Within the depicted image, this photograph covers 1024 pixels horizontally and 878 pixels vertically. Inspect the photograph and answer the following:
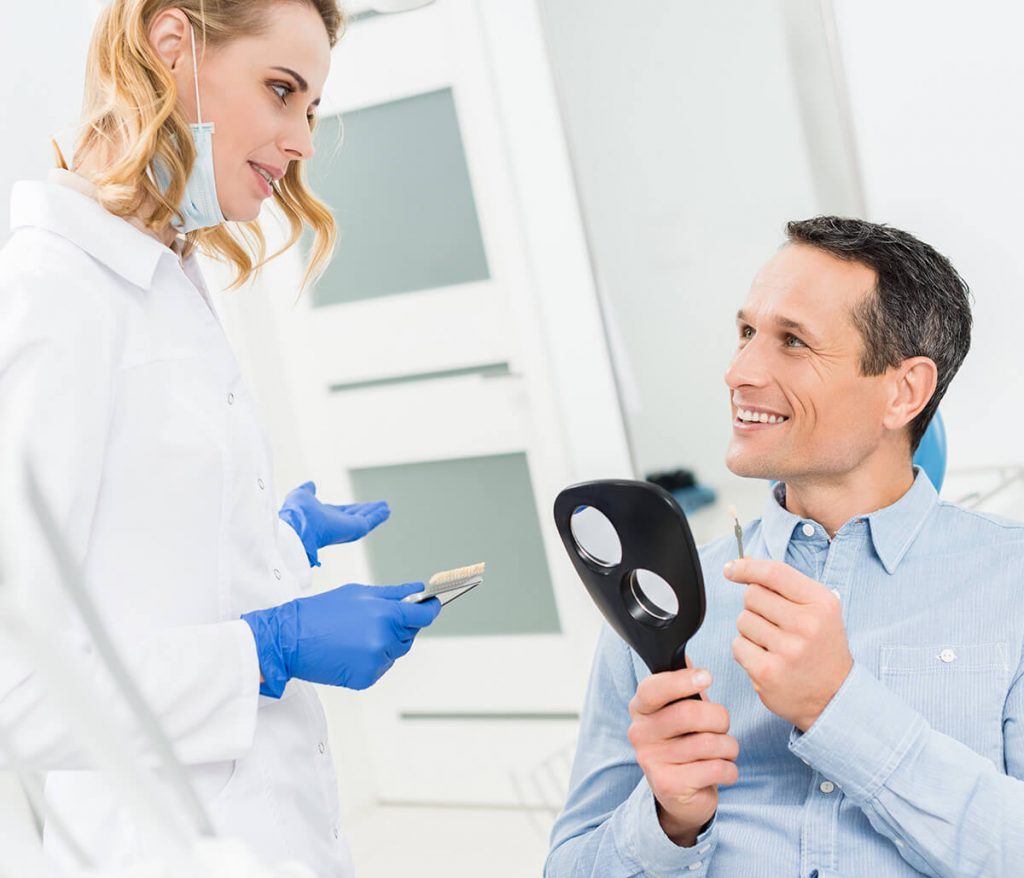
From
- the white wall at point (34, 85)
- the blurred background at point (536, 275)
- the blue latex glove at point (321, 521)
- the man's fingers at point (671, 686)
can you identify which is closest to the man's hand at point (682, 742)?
the man's fingers at point (671, 686)

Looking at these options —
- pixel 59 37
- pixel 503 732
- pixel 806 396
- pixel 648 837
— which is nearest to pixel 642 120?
pixel 59 37

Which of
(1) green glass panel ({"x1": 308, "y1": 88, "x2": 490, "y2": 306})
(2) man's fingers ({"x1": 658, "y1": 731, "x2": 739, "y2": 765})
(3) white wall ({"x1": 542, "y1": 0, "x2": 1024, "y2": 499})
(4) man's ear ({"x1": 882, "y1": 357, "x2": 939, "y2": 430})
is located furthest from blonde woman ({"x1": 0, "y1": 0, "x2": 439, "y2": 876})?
(1) green glass panel ({"x1": 308, "y1": 88, "x2": 490, "y2": 306})

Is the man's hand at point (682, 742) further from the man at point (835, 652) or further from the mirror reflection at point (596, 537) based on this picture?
the mirror reflection at point (596, 537)

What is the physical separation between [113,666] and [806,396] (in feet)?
3.48

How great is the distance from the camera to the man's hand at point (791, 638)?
3.45ft

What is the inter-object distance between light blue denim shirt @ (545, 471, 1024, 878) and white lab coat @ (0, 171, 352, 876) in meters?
0.37

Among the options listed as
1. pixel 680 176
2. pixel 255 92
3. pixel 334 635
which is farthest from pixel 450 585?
pixel 680 176

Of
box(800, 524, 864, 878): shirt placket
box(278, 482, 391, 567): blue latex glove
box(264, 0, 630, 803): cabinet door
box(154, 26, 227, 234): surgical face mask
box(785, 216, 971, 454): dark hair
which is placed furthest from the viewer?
box(264, 0, 630, 803): cabinet door

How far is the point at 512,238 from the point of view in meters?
2.90

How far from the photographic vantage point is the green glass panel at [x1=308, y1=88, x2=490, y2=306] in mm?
3008

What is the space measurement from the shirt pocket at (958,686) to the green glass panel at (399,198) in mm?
1978

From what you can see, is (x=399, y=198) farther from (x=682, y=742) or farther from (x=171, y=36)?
(x=682, y=742)

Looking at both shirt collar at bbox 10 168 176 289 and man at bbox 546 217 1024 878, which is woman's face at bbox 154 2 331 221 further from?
man at bbox 546 217 1024 878

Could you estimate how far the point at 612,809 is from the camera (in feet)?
4.39
